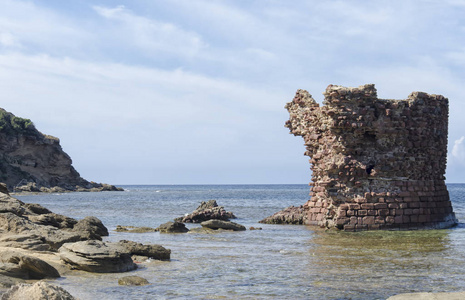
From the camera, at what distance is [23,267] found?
9109 mm

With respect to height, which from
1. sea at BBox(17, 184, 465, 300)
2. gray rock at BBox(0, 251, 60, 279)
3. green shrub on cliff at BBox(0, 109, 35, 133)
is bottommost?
sea at BBox(17, 184, 465, 300)

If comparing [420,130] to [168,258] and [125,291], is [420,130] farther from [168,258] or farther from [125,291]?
[125,291]

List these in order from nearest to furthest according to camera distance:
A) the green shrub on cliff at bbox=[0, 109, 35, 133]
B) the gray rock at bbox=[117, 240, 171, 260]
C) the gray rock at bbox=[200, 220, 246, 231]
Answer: the gray rock at bbox=[117, 240, 171, 260]
the gray rock at bbox=[200, 220, 246, 231]
the green shrub on cliff at bbox=[0, 109, 35, 133]

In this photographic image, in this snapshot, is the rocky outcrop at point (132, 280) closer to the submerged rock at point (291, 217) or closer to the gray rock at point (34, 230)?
the gray rock at point (34, 230)

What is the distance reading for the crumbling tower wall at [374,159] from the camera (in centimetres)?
1892

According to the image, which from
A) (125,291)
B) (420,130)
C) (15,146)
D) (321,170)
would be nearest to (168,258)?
(125,291)

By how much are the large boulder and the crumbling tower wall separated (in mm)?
10288

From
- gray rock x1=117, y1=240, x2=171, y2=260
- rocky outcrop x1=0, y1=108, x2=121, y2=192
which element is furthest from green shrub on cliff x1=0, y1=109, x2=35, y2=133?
gray rock x1=117, y1=240, x2=171, y2=260

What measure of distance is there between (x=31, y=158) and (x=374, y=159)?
7220 centimetres

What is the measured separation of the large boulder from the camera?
10258 mm

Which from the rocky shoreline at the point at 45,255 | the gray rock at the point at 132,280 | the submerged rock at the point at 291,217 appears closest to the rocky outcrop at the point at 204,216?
the submerged rock at the point at 291,217

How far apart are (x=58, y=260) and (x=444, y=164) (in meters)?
16.5

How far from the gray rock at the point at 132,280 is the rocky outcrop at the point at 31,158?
6813 centimetres

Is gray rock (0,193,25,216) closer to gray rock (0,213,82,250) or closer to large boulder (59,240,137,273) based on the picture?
gray rock (0,213,82,250)
